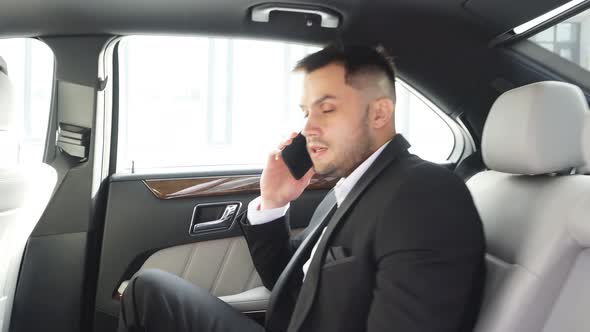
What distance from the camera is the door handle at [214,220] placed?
2.43 m

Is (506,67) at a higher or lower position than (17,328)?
higher

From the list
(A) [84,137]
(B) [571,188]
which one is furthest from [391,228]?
(A) [84,137]

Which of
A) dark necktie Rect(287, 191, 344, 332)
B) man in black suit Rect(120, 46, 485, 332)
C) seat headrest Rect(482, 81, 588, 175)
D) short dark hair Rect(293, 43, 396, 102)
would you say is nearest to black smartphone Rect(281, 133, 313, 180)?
man in black suit Rect(120, 46, 485, 332)

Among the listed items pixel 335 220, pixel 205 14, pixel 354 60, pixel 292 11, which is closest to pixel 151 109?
pixel 205 14

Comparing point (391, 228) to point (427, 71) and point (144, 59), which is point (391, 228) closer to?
point (427, 71)

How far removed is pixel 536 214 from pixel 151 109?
199 centimetres

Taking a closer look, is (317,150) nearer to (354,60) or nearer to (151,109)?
(354,60)

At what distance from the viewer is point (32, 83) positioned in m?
2.31

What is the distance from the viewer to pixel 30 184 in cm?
178

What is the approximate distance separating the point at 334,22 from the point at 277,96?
908mm

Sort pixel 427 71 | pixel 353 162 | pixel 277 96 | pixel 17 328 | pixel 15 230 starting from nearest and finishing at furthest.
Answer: pixel 353 162 < pixel 15 230 < pixel 17 328 < pixel 427 71 < pixel 277 96

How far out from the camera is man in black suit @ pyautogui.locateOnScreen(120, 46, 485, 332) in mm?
1233

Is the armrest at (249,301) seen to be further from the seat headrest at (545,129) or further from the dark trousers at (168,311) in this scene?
the seat headrest at (545,129)

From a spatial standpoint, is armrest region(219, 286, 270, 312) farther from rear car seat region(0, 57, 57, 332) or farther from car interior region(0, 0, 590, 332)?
rear car seat region(0, 57, 57, 332)
